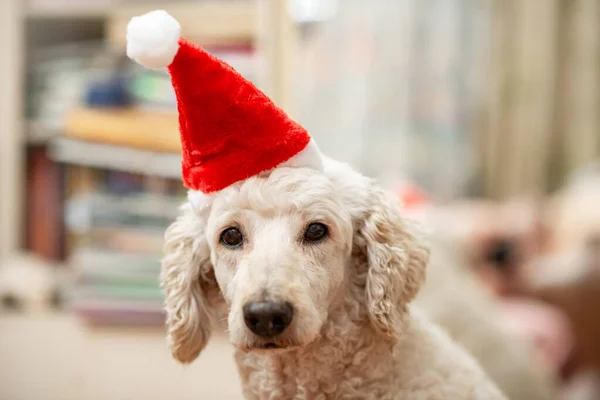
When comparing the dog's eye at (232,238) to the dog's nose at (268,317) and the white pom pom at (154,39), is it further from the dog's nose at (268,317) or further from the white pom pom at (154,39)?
the white pom pom at (154,39)

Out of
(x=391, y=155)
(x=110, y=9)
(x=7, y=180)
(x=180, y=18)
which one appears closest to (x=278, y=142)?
(x=180, y=18)

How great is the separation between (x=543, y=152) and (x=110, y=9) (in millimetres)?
2558

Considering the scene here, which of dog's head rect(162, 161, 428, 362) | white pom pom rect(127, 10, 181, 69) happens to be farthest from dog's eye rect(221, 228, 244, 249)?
white pom pom rect(127, 10, 181, 69)

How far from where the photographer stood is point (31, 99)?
2.20 m

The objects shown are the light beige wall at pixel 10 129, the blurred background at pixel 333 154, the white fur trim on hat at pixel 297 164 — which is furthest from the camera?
the light beige wall at pixel 10 129

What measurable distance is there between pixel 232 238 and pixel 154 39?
0.24 m

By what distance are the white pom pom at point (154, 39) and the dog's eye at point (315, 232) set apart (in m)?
0.24

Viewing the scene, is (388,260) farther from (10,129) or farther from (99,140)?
(10,129)

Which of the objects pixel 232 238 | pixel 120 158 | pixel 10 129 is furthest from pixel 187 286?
pixel 10 129

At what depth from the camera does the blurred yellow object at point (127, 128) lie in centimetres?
180

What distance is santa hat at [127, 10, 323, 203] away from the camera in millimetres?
716

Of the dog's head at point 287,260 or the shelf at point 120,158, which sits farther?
the shelf at point 120,158

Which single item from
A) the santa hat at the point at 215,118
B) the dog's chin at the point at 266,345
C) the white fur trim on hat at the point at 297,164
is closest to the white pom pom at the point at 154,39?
the santa hat at the point at 215,118

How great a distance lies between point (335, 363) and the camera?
86 centimetres
